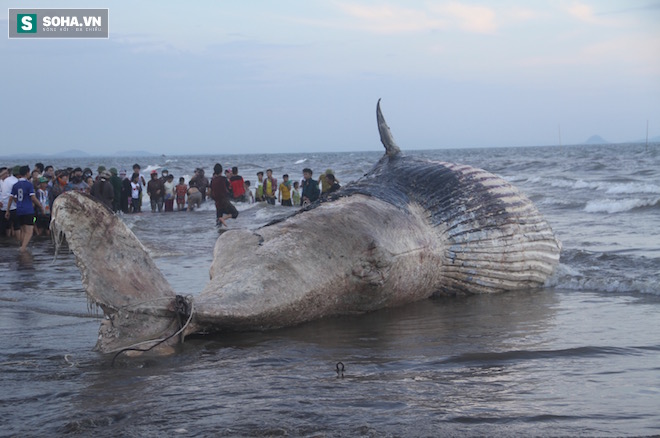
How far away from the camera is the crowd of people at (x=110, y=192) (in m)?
14.8

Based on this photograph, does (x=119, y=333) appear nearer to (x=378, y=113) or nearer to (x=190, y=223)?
(x=378, y=113)

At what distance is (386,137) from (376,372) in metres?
4.92

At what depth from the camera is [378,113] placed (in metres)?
9.61

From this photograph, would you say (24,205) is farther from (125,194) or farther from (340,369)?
(340,369)

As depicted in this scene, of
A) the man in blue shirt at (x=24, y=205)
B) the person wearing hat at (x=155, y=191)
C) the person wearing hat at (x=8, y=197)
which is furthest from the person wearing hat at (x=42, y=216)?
the person wearing hat at (x=155, y=191)

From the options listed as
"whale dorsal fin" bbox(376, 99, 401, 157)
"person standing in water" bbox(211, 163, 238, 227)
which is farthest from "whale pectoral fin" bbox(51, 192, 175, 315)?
"person standing in water" bbox(211, 163, 238, 227)

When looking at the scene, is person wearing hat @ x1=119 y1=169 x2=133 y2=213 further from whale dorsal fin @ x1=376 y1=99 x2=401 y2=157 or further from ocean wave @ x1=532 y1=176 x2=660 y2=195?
ocean wave @ x1=532 y1=176 x2=660 y2=195

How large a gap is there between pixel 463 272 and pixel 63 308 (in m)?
4.18

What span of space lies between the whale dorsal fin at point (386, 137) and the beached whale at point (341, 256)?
0.02m

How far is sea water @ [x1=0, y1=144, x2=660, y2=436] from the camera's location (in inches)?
148

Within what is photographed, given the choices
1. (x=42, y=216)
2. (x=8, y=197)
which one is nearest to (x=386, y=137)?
(x=8, y=197)

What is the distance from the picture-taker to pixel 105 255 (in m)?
4.71

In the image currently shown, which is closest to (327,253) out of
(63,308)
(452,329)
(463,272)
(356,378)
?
(452,329)

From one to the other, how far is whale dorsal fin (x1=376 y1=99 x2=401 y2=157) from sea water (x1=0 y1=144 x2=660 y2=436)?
217cm
